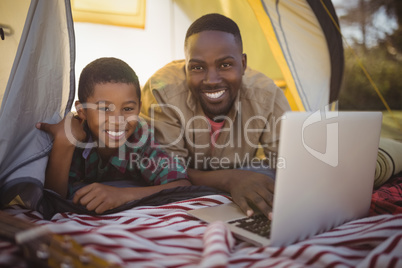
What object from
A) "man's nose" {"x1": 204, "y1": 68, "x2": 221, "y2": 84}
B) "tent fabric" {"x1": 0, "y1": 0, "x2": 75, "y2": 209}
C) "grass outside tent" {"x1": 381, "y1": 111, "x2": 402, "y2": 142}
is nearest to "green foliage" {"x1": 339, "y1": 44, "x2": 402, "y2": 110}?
"grass outside tent" {"x1": 381, "y1": 111, "x2": 402, "y2": 142}

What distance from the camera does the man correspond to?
4.18ft

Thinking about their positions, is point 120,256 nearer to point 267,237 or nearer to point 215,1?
point 267,237

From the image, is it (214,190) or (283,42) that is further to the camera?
(283,42)

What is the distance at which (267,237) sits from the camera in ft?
2.35

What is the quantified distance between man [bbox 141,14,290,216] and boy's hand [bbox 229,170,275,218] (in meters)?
0.10

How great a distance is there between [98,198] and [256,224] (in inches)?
18.0

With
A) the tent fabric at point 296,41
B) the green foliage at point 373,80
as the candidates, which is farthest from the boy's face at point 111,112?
the green foliage at point 373,80

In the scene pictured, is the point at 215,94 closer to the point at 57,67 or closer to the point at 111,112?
the point at 111,112

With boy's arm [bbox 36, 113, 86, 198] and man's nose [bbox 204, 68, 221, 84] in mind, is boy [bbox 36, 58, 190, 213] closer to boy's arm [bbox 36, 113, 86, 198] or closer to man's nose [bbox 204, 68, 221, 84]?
boy's arm [bbox 36, 113, 86, 198]

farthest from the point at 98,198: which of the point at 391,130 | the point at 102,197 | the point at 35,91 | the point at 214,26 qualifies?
the point at 391,130

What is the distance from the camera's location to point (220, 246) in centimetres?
64

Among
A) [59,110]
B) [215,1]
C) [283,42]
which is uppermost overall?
[215,1]

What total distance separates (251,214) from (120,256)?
0.36 meters

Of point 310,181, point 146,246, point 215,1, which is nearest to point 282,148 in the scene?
point 310,181
